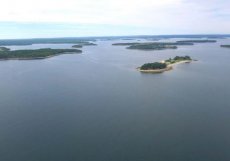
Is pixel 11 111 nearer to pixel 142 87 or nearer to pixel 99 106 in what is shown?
pixel 99 106

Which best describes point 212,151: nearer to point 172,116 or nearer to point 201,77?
point 172,116

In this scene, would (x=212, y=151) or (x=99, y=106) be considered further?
(x=99, y=106)

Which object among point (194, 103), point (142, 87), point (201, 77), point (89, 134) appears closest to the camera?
point (89, 134)

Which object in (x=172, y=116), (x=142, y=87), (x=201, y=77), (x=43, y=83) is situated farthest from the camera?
(x=201, y=77)

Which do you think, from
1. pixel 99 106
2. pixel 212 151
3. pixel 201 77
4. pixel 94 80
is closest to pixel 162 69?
pixel 201 77

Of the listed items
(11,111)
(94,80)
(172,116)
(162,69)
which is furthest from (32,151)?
(162,69)

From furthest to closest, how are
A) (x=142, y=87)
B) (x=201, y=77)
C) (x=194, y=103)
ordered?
(x=201, y=77), (x=142, y=87), (x=194, y=103)
